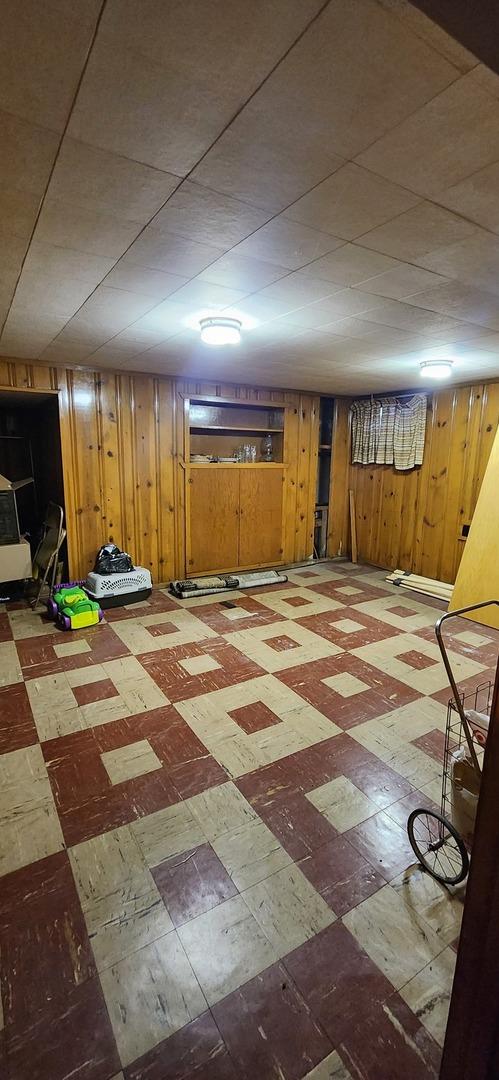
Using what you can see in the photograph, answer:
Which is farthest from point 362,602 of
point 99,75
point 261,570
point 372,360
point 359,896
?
point 99,75

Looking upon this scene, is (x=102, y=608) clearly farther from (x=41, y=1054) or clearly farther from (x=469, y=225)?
(x=469, y=225)

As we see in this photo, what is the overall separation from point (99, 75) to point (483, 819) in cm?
168

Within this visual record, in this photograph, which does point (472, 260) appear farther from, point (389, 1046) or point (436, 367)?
point (389, 1046)

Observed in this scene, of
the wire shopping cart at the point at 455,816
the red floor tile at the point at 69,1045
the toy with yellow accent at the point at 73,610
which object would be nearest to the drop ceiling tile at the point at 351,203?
the wire shopping cart at the point at 455,816

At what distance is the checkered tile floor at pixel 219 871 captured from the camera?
3.89 ft

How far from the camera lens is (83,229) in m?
1.66

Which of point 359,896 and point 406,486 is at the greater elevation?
point 406,486

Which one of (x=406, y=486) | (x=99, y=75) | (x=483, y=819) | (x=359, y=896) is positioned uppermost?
(x=99, y=75)

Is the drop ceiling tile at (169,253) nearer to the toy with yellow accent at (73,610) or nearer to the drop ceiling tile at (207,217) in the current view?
the drop ceiling tile at (207,217)

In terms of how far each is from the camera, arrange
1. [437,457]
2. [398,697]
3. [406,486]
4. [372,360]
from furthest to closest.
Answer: [406,486] → [437,457] → [372,360] → [398,697]

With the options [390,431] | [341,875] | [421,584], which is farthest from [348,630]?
[390,431]

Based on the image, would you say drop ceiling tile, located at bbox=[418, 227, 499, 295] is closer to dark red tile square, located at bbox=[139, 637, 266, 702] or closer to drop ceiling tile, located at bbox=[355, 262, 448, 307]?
drop ceiling tile, located at bbox=[355, 262, 448, 307]

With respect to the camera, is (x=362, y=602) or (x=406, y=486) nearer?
(x=362, y=602)

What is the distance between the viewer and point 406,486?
5.74 m
